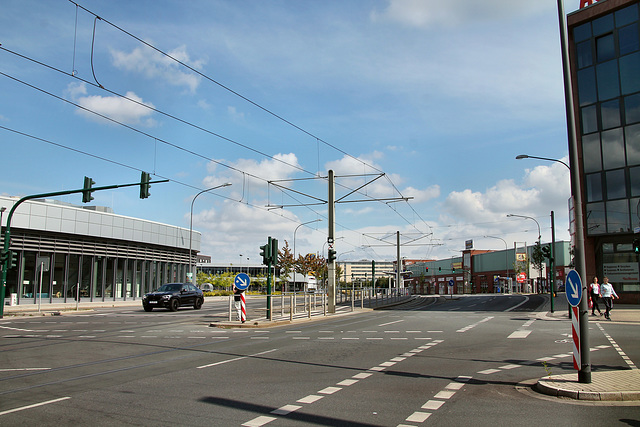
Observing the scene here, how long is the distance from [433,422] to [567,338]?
11379 mm

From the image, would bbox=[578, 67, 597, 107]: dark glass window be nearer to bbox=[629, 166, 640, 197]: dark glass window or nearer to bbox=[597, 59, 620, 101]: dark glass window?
bbox=[597, 59, 620, 101]: dark glass window

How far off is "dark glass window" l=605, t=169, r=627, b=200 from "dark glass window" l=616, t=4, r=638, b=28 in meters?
9.56

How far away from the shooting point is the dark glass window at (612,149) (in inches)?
1321

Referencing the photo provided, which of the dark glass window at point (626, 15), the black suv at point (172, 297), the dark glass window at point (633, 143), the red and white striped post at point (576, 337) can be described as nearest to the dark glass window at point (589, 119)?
the dark glass window at point (633, 143)

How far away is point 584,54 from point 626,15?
3.27 meters

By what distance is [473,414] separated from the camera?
6652mm

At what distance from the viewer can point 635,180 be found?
107 ft

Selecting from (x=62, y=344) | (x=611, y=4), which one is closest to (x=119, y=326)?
(x=62, y=344)

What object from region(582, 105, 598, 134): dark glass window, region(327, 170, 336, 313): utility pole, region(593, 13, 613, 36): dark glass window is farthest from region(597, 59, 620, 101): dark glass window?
region(327, 170, 336, 313): utility pole

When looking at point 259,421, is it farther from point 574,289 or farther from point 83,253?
point 83,253

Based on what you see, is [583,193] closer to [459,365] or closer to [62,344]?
[459,365]

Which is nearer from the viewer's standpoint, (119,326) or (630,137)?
(119,326)

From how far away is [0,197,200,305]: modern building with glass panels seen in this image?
38.3 meters

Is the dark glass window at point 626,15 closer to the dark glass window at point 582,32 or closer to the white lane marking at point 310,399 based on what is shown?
the dark glass window at point 582,32
